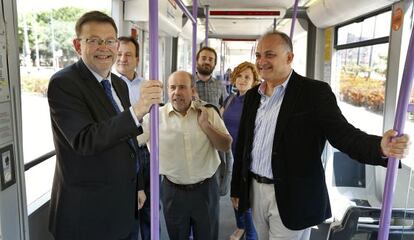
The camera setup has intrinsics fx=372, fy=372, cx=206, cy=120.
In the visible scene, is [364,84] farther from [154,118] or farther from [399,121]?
[154,118]

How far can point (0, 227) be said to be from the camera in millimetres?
1430

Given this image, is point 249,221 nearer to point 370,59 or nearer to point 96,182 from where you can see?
point 96,182

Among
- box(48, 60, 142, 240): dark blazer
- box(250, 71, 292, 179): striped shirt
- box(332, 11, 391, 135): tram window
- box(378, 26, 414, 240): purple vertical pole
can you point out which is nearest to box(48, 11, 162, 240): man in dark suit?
box(48, 60, 142, 240): dark blazer

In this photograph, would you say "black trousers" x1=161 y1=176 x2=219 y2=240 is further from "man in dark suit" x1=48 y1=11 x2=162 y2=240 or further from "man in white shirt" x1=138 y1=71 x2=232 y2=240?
"man in dark suit" x1=48 y1=11 x2=162 y2=240

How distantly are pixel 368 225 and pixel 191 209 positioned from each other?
1038 millimetres

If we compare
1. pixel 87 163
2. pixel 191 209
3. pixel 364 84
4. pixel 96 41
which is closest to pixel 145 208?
pixel 191 209

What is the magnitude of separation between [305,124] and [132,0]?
2575 mm

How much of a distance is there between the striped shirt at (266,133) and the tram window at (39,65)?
1139mm

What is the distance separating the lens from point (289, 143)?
1794 mm

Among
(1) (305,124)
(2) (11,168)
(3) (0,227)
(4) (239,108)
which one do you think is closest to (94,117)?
(2) (11,168)

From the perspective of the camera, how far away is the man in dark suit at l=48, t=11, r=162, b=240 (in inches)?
55.4

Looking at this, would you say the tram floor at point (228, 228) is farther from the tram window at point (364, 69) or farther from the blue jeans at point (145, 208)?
the tram window at point (364, 69)

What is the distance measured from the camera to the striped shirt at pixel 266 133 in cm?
187

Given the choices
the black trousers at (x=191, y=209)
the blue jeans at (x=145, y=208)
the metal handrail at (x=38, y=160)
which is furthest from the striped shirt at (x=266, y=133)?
the metal handrail at (x=38, y=160)
